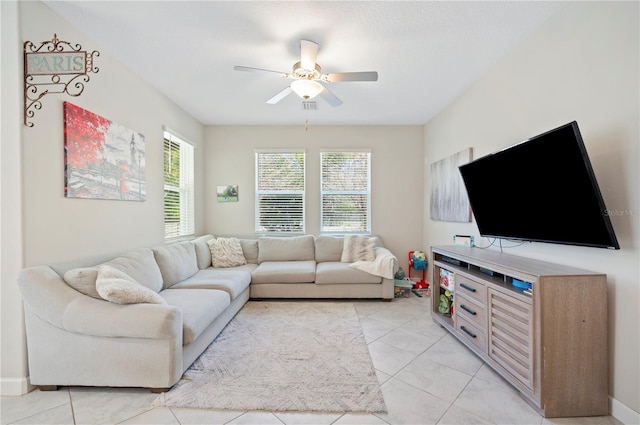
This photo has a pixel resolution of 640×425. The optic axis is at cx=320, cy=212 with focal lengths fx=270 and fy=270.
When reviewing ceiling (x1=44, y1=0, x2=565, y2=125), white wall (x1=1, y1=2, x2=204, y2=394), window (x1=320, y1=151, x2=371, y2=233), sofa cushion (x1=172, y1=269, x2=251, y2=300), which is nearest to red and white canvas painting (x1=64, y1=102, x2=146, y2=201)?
white wall (x1=1, y1=2, x2=204, y2=394)

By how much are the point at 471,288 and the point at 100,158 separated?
11.2ft

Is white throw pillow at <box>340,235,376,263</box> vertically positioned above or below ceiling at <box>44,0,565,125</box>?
below

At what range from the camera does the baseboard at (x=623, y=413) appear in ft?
4.95

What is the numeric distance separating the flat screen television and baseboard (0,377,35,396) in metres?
3.72

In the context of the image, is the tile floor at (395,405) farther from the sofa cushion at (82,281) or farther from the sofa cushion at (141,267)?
the sofa cushion at (141,267)

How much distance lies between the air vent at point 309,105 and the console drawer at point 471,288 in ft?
8.89

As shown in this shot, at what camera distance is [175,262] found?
9.80ft

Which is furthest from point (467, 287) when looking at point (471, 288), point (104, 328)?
point (104, 328)

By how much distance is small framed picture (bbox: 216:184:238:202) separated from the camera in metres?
4.66

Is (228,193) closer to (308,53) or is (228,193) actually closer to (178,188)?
(178,188)

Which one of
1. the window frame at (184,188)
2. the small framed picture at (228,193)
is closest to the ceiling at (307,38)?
the window frame at (184,188)

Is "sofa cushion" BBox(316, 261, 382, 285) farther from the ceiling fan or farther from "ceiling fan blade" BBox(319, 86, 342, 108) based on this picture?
the ceiling fan

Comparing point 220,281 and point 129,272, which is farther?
point 220,281

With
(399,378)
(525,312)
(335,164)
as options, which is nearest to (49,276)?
(399,378)
